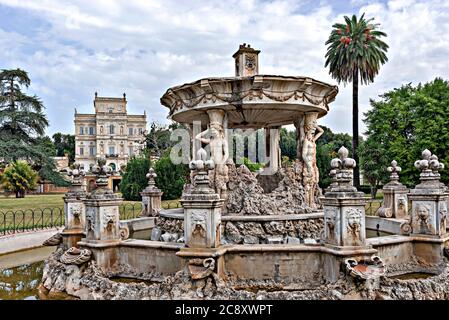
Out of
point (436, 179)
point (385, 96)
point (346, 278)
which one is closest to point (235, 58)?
point (436, 179)

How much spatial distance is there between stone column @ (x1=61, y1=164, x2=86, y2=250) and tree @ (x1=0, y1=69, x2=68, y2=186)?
91.5ft

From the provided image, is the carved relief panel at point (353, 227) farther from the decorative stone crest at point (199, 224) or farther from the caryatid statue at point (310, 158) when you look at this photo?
the caryatid statue at point (310, 158)

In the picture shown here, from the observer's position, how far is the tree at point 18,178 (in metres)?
40.1

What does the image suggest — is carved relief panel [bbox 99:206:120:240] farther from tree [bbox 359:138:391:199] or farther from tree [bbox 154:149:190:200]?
tree [bbox 154:149:190:200]

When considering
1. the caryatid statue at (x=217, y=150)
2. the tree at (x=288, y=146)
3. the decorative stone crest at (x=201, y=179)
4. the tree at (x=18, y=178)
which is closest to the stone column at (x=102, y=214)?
the decorative stone crest at (x=201, y=179)

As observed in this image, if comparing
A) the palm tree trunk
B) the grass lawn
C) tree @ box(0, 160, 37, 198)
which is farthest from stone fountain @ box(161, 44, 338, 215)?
tree @ box(0, 160, 37, 198)

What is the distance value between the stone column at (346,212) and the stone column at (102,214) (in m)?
4.38

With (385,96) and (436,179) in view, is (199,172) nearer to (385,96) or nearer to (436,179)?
(436,179)

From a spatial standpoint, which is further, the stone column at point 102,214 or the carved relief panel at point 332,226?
the stone column at point 102,214

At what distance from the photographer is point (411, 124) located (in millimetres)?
28312

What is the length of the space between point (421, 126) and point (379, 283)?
21722mm

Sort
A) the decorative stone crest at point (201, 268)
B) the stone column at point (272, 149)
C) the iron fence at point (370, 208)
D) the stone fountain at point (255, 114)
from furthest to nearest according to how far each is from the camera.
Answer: the iron fence at point (370, 208) < the stone column at point (272, 149) < the stone fountain at point (255, 114) < the decorative stone crest at point (201, 268)

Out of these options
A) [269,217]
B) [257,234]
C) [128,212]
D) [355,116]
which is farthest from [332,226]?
[355,116]

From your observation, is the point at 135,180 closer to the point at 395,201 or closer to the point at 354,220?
the point at 395,201
